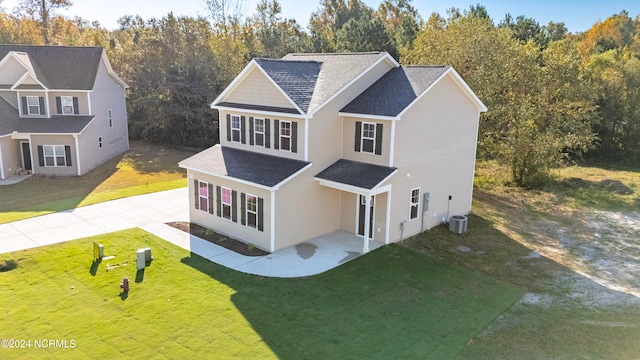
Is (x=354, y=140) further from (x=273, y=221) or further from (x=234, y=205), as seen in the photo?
(x=234, y=205)

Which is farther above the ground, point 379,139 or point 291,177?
point 379,139

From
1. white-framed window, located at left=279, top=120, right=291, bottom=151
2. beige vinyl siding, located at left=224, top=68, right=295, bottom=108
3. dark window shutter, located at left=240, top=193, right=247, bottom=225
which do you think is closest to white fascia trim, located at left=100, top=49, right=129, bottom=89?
beige vinyl siding, located at left=224, top=68, right=295, bottom=108

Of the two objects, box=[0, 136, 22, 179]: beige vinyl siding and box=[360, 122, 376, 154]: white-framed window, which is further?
box=[0, 136, 22, 179]: beige vinyl siding

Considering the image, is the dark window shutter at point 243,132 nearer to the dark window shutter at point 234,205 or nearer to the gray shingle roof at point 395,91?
the dark window shutter at point 234,205

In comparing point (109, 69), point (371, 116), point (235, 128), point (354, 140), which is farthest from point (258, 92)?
point (109, 69)

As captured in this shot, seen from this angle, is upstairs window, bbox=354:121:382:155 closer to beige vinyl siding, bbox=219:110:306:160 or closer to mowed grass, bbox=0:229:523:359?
beige vinyl siding, bbox=219:110:306:160

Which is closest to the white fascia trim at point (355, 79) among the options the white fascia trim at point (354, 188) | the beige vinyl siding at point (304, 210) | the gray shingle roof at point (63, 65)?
the beige vinyl siding at point (304, 210)

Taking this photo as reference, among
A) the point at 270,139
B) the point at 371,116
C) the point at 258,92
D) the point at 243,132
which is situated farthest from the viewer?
the point at 243,132
